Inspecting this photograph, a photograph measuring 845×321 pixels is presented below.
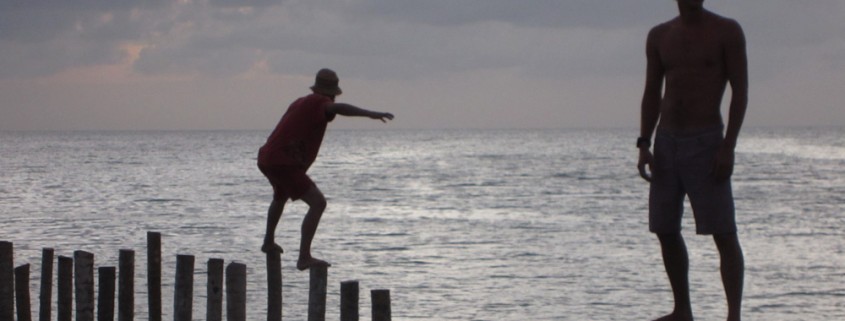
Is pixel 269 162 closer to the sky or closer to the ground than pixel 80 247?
closer to the sky

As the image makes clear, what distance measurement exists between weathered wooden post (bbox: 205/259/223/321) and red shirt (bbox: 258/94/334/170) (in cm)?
91

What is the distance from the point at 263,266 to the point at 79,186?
42254 mm

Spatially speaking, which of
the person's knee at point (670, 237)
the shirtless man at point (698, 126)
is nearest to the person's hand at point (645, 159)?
the shirtless man at point (698, 126)

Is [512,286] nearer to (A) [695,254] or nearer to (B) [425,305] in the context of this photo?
(B) [425,305]

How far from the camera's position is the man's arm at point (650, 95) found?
7.84 m

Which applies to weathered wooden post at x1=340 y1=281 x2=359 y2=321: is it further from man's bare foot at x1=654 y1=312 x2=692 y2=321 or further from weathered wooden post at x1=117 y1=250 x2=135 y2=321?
weathered wooden post at x1=117 y1=250 x2=135 y2=321

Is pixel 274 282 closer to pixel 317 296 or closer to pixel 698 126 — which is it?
pixel 317 296

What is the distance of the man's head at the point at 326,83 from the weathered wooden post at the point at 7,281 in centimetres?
282

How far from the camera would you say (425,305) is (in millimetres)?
24250

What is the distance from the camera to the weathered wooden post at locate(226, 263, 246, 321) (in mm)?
9312

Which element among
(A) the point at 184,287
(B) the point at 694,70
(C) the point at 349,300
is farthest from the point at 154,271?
(B) the point at 694,70

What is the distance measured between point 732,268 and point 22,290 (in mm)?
6325

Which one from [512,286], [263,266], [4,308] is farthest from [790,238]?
[4,308]

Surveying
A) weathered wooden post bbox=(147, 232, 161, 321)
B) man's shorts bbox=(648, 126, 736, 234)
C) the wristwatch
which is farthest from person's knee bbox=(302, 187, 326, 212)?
man's shorts bbox=(648, 126, 736, 234)
